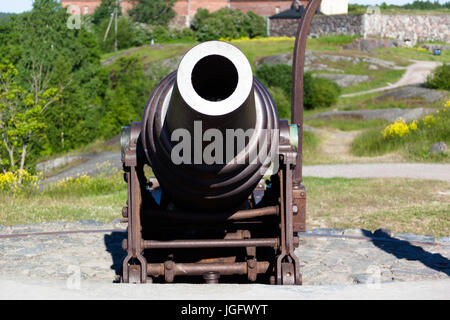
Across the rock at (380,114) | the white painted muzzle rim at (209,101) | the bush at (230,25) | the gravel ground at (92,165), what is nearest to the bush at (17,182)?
the gravel ground at (92,165)

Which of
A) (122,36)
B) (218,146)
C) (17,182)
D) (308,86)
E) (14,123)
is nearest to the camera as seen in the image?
(218,146)

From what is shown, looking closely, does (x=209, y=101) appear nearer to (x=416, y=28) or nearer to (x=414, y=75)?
(x=414, y=75)

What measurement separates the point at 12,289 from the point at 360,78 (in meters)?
34.7

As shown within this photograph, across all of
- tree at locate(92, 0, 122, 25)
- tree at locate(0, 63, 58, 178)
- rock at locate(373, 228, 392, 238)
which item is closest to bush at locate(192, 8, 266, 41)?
tree at locate(92, 0, 122, 25)

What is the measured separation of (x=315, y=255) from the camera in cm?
645

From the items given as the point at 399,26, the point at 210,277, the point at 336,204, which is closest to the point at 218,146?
the point at 210,277

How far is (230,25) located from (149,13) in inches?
359

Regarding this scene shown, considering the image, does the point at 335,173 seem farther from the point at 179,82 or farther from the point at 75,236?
the point at 179,82

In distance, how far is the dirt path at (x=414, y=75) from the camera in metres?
33.5

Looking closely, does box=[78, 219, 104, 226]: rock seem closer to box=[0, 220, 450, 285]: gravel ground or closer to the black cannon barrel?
box=[0, 220, 450, 285]: gravel ground

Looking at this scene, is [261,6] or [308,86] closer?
[308,86]

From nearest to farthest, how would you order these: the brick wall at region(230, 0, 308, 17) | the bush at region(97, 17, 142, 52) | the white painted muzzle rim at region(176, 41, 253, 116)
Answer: the white painted muzzle rim at region(176, 41, 253, 116), the bush at region(97, 17, 142, 52), the brick wall at region(230, 0, 308, 17)

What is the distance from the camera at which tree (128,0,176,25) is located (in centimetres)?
6244

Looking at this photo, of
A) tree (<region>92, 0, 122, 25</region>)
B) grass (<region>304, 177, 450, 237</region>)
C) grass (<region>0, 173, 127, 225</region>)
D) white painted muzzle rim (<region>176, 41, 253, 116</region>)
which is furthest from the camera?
tree (<region>92, 0, 122, 25</region>)
